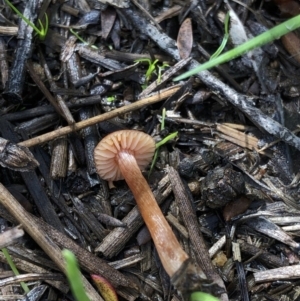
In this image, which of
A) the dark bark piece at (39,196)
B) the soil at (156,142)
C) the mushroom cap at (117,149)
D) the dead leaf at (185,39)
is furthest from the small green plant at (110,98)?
the dark bark piece at (39,196)

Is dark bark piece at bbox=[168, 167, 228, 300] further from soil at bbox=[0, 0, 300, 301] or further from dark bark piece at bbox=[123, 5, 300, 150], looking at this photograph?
dark bark piece at bbox=[123, 5, 300, 150]

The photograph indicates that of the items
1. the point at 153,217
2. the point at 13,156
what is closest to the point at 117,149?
the point at 153,217

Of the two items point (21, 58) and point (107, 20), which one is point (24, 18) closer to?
point (21, 58)

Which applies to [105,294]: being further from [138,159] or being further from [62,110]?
[62,110]

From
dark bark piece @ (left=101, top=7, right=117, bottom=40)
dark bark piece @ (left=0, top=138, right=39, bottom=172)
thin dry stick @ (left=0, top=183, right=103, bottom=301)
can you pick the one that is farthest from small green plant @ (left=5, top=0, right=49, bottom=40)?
thin dry stick @ (left=0, top=183, right=103, bottom=301)

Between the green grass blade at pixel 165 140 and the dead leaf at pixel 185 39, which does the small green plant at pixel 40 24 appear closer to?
the dead leaf at pixel 185 39

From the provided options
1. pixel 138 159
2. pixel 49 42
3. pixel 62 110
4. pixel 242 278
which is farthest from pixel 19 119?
pixel 242 278
